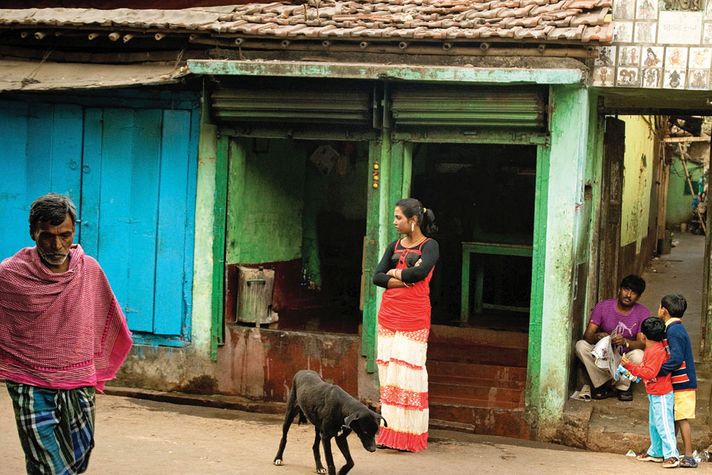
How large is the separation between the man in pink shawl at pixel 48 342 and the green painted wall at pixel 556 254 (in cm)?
509

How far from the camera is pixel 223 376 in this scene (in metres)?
10.3

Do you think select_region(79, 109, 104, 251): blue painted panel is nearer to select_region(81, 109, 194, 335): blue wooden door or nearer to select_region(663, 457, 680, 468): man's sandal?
select_region(81, 109, 194, 335): blue wooden door

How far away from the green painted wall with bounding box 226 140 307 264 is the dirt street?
1.83 metres

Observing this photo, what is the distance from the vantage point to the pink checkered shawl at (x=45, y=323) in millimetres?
4961

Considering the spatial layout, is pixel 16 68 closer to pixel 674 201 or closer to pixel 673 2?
pixel 673 2

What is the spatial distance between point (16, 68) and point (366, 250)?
3.78 metres

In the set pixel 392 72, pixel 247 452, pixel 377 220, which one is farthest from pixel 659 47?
pixel 247 452

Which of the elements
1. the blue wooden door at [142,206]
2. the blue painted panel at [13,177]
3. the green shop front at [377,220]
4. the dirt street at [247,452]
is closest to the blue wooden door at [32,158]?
the blue painted panel at [13,177]

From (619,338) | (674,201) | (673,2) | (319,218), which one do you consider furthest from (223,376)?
(674,201)

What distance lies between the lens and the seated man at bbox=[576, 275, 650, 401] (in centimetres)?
992

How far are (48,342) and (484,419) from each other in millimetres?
5310

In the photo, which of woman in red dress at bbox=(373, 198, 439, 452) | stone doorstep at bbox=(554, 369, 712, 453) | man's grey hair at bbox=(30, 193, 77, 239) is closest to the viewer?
man's grey hair at bbox=(30, 193, 77, 239)

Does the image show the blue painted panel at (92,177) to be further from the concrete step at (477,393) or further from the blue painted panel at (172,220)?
the concrete step at (477,393)

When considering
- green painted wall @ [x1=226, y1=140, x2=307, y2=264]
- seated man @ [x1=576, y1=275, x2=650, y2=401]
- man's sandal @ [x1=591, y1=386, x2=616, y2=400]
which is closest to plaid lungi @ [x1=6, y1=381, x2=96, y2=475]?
green painted wall @ [x1=226, y1=140, x2=307, y2=264]
